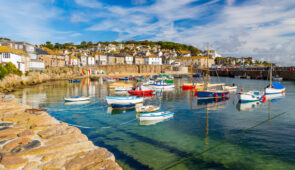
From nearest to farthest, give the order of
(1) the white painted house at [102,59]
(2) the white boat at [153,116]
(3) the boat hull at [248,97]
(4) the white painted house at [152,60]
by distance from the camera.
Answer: (2) the white boat at [153,116], (3) the boat hull at [248,97], (1) the white painted house at [102,59], (4) the white painted house at [152,60]

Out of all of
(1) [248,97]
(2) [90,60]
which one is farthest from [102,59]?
(1) [248,97]

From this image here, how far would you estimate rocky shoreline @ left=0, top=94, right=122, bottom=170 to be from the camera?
6539 mm

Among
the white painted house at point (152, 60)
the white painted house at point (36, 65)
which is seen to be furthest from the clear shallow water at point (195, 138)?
the white painted house at point (152, 60)

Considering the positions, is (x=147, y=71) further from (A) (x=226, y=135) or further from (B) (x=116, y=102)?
(A) (x=226, y=135)

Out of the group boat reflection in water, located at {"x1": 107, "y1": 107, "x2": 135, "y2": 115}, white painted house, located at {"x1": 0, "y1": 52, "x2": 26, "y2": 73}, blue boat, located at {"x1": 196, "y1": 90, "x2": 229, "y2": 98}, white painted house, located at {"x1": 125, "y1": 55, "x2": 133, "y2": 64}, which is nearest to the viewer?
boat reflection in water, located at {"x1": 107, "y1": 107, "x2": 135, "y2": 115}

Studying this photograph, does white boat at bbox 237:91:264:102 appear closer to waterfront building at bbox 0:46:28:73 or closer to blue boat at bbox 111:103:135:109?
blue boat at bbox 111:103:135:109

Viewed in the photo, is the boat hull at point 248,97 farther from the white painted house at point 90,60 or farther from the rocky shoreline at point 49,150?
the white painted house at point 90,60

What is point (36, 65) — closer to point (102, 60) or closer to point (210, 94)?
point (102, 60)

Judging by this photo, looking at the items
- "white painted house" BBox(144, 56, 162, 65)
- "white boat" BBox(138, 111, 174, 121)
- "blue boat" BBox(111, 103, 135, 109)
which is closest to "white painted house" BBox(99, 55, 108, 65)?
"white painted house" BBox(144, 56, 162, 65)

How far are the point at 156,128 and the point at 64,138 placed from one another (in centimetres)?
1098

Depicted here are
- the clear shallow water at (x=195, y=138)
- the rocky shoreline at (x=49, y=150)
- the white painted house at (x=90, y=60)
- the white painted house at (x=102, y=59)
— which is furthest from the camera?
the white painted house at (x=102, y=59)

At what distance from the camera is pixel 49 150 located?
7457mm

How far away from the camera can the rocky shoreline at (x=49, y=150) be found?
21.5ft

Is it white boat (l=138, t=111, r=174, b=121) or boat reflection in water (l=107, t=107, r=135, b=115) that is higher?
white boat (l=138, t=111, r=174, b=121)
